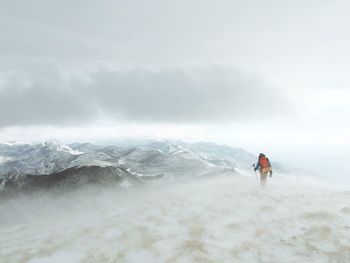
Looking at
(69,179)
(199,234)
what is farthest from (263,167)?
(69,179)

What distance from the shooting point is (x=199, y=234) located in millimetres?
15992

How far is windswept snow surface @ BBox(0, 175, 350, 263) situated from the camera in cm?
1353

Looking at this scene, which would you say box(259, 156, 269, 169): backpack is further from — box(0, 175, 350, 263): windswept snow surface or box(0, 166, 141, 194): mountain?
box(0, 166, 141, 194): mountain

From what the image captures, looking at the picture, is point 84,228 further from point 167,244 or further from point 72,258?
point 167,244

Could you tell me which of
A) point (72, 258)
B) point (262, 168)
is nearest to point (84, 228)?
point (72, 258)

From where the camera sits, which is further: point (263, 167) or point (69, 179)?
point (69, 179)

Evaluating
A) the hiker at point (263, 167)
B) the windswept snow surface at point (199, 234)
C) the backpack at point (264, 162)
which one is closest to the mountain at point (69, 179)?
the hiker at point (263, 167)

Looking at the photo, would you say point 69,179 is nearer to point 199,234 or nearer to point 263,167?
point 263,167

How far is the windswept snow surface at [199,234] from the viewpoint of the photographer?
44.4 feet

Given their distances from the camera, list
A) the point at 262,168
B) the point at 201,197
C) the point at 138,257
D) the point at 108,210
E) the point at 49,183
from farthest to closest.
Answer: the point at 49,183 < the point at 262,168 < the point at 201,197 < the point at 108,210 < the point at 138,257

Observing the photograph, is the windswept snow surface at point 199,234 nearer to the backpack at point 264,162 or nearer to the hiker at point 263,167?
the hiker at point 263,167

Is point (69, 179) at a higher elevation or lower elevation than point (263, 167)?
lower

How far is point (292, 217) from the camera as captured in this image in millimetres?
18625

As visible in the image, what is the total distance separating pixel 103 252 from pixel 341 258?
1105 cm
